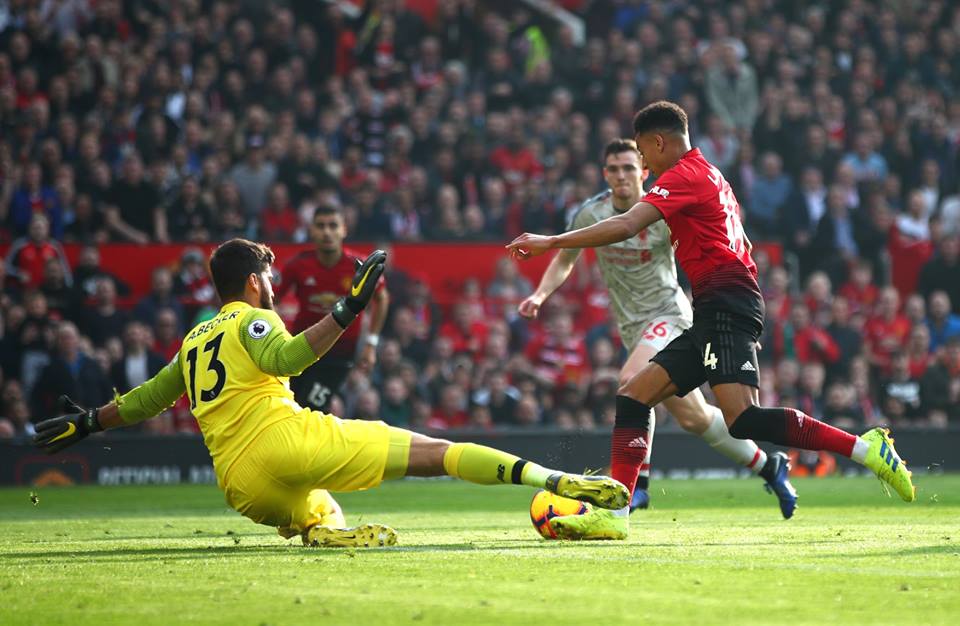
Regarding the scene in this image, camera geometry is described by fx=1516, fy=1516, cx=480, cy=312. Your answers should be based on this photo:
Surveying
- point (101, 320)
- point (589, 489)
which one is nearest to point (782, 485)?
point (589, 489)

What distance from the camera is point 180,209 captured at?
17594 millimetres

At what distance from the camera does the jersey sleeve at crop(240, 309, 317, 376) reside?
7129mm

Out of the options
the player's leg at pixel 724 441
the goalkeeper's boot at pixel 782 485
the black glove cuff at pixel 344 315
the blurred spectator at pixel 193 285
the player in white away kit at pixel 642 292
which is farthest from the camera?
the blurred spectator at pixel 193 285

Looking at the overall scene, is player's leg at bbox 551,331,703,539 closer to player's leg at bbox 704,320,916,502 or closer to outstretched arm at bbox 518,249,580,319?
player's leg at bbox 704,320,916,502

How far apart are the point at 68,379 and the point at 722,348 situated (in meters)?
9.50

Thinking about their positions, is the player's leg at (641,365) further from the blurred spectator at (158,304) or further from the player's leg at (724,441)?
the blurred spectator at (158,304)

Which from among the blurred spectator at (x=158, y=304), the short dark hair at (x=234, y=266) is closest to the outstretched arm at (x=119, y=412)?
the short dark hair at (x=234, y=266)

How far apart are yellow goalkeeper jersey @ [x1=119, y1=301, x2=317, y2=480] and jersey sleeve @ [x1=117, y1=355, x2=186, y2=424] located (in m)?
0.30

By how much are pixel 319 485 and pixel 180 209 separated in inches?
418

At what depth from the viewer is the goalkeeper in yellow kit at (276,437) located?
732cm

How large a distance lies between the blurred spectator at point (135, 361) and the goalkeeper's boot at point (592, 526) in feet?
29.1

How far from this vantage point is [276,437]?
7406mm

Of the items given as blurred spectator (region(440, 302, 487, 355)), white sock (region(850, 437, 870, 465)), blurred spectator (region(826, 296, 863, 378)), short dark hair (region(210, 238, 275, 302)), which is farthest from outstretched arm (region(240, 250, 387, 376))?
blurred spectator (region(826, 296, 863, 378))

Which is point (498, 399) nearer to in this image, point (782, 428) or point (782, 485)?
point (782, 485)
